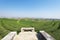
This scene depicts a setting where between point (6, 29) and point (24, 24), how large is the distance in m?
2.27

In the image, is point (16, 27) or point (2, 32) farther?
point (16, 27)

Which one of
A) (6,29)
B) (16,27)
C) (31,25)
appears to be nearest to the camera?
(6,29)

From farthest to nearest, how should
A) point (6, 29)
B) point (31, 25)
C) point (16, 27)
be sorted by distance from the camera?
point (31, 25)
point (16, 27)
point (6, 29)

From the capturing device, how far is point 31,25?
1205 cm

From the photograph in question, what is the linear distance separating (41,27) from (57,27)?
1.59 m

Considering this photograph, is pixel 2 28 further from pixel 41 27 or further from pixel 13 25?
pixel 41 27

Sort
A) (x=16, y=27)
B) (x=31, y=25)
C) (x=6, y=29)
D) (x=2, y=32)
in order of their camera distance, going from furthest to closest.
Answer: (x=31, y=25)
(x=16, y=27)
(x=6, y=29)
(x=2, y=32)

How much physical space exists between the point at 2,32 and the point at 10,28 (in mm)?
1176

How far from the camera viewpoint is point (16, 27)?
36.3 ft

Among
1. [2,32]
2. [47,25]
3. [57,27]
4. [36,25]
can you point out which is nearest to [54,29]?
[57,27]

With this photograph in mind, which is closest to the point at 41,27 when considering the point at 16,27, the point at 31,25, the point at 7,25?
the point at 31,25

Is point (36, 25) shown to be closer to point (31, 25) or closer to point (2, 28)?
point (31, 25)

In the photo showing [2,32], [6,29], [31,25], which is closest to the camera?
[2,32]

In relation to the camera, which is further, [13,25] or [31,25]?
[31,25]
